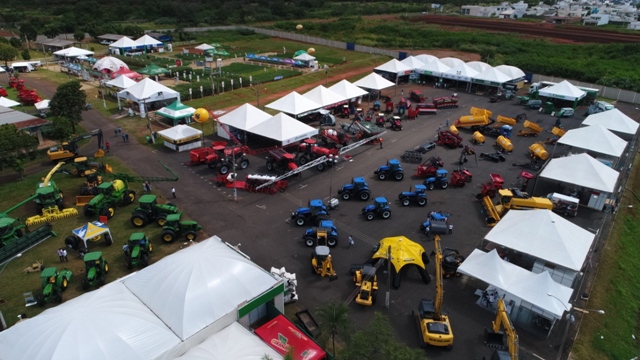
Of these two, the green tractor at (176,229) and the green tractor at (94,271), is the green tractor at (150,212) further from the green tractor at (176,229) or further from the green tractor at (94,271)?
the green tractor at (94,271)

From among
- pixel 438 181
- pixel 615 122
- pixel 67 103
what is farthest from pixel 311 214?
pixel 615 122

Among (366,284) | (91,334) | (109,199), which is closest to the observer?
(91,334)

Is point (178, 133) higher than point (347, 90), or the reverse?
point (347, 90)

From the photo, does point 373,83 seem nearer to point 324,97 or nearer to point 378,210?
point 324,97

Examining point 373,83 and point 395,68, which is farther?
point 395,68

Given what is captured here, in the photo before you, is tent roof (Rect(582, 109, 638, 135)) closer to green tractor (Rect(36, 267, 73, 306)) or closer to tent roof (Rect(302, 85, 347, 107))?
tent roof (Rect(302, 85, 347, 107))

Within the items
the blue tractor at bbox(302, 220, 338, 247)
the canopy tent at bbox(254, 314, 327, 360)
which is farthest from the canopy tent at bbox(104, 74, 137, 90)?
the canopy tent at bbox(254, 314, 327, 360)

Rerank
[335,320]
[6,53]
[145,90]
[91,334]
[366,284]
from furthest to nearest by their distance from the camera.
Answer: [6,53], [145,90], [366,284], [335,320], [91,334]
